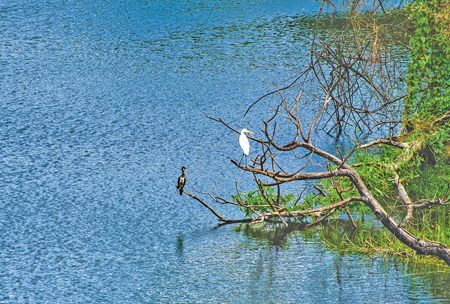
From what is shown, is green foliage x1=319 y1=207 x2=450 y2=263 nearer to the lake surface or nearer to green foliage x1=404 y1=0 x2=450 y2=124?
the lake surface

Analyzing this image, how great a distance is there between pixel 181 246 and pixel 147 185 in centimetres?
183

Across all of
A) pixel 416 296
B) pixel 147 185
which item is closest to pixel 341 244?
pixel 416 296

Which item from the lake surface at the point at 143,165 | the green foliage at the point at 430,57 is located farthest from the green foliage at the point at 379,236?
the green foliage at the point at 430,57

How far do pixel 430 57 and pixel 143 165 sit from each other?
434 cm

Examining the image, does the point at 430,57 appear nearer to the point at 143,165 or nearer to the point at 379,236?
the point at 379,236

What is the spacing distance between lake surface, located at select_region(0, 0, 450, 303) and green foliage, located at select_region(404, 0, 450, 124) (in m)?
2.14

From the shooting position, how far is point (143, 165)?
26.1 feet

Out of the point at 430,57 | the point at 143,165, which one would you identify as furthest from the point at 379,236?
the point at 143,165

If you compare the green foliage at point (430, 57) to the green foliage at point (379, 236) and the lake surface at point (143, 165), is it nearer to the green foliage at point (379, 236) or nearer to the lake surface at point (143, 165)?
the green foliage at point (379, 236)

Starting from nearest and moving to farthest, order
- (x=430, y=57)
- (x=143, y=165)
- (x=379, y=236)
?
(x=379, y=236)
(x=430, y=57)
(x=143, y=165)

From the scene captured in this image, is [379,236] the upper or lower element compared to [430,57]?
lower

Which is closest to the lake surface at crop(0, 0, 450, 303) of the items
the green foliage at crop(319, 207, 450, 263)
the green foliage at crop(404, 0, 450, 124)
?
the green foliage at crop(319, 207, 450, 263)

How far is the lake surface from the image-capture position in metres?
4.84

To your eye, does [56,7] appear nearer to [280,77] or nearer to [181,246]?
[280,77]
